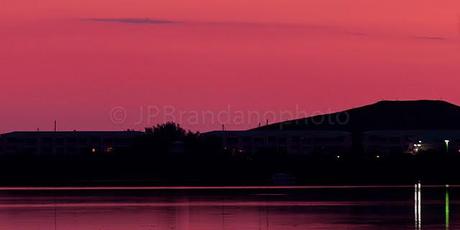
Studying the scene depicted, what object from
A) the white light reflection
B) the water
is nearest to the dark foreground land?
→ the water

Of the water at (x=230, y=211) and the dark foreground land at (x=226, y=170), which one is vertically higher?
the dark foreground land at (x=226, y=170)

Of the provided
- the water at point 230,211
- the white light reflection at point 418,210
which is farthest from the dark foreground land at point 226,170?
the white light reflection at point 418,210

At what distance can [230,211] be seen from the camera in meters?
64.6

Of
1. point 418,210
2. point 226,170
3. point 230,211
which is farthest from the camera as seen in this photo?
point 226,170

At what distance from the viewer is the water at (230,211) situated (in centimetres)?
5541

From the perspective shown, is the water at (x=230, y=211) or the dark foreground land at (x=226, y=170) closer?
the water at (x=230, y=211)

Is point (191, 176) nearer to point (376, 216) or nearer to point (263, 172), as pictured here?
point (263, 172)

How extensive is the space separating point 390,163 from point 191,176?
20.4 metres

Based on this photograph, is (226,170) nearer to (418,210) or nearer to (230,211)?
(230,211)

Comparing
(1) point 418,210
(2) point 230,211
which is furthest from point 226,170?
(1) point 418,210

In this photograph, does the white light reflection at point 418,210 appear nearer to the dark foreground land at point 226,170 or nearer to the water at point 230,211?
the water at point 230,211

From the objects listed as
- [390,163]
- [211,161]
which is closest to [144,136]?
[211,161]

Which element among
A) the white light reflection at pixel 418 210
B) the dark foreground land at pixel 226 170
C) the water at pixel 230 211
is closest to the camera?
the white light reflection at pixel 418 210

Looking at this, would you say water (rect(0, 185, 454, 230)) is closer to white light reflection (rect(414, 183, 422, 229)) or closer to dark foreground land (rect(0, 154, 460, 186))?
white light reflection (rect(414, 183, 422, 229))
